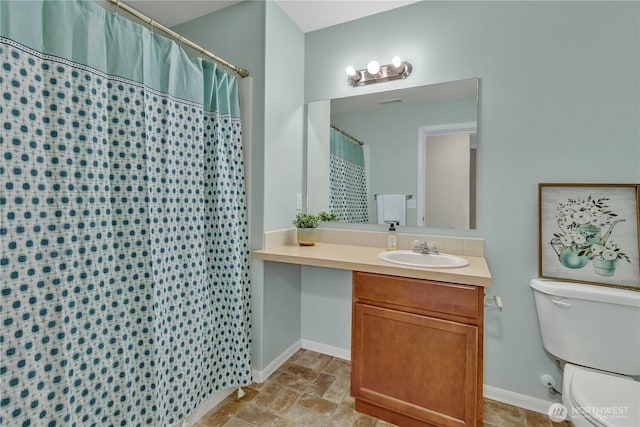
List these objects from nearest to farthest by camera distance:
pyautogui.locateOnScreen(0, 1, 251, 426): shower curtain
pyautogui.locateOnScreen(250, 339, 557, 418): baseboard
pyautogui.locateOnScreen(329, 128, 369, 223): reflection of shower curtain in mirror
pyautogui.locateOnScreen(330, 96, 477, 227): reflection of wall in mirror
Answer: pyautogui.locateOnScreen(0, 1, 251, 426): shower curtain, pyautogui.locateOnScreen(250, 339, 557, 418): baseboard, pyautogui.locateOnScreen(330, 96, 477, 227): reflection of wall in mirror, pyautogui.locateOnScreen(329, 128, 369, 223): reflection of shower curtain in mirror

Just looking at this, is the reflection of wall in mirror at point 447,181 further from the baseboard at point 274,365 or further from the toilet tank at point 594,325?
the baseboard at point 274,365

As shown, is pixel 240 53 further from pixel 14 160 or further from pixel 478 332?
pixel 478 332

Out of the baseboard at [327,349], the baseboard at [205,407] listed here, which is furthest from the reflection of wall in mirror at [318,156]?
the baseboard at [205,407]

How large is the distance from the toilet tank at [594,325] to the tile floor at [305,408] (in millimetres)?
469

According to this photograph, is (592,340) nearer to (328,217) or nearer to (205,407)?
(328,217)

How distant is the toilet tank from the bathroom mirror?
23.9 inches

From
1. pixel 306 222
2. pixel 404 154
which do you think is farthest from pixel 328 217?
pixel 404 154

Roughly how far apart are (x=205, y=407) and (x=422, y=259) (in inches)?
59.2

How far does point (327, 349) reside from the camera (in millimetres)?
2330

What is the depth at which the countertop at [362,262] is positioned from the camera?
4.49 feet

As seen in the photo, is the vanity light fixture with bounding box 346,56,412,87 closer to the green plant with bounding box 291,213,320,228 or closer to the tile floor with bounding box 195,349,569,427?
the green plant with bounding box 291,213,320,228

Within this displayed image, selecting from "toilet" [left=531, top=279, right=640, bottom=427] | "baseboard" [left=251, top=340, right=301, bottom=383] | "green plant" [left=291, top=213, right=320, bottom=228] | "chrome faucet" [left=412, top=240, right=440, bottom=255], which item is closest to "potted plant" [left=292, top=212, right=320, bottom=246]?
"green plant" [left=291, top=213, right=320, bottom=228]

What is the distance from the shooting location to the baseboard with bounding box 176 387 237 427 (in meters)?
1.60

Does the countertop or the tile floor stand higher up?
the countertop
